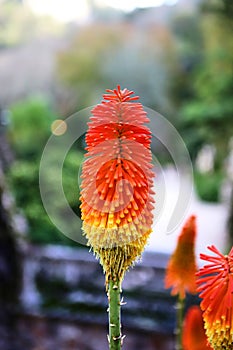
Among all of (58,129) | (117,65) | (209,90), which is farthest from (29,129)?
(209,90)

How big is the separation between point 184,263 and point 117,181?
2.86ft

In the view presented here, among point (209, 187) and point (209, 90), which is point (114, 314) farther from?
point (209, 90)

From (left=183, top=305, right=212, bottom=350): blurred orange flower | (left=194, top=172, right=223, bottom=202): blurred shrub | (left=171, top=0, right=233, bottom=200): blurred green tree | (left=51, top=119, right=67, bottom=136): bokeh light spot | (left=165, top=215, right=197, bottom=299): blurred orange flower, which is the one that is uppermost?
(left=171, top=0, right=233, bottom=200): blurred green tree

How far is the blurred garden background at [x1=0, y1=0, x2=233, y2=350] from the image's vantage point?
21.5 ft

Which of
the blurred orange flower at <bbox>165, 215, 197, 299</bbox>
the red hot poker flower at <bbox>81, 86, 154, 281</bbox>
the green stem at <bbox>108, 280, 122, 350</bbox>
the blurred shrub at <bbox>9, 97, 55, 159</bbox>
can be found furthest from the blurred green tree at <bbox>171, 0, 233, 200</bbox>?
the green stem at <bbox>108, 280, 122, 350</bbox>

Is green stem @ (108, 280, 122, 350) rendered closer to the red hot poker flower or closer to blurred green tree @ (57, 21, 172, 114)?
the red hot poker flower

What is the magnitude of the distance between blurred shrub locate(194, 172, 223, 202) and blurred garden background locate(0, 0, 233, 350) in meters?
0.03

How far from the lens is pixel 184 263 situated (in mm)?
2020

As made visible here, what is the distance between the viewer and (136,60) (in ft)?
49.5

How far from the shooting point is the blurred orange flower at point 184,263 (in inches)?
73.2

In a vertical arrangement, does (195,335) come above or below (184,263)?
below

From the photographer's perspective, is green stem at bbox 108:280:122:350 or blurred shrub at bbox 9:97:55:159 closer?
green stem at bbox 108:280:122:350

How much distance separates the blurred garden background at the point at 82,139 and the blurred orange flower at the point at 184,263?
425 cm

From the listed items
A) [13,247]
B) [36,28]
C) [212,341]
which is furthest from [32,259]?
[36,28]
